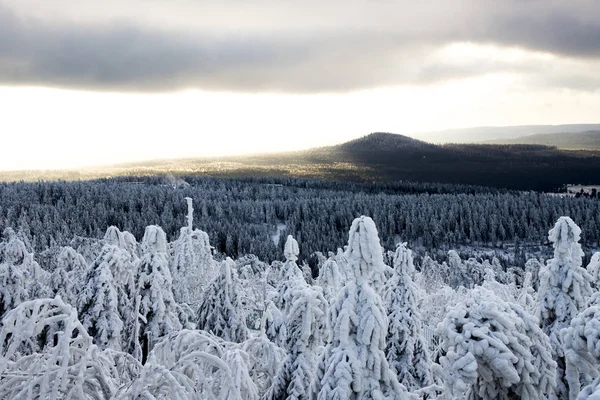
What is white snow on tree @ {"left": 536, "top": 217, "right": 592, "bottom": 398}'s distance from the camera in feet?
31.2

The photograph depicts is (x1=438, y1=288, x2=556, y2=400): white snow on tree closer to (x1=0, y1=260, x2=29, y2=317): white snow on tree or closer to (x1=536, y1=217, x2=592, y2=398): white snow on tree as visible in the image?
(x1=536, y1=217, x2=592, y2=398): white snow on tree

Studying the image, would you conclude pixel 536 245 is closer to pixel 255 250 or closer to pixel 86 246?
pixel 255 250

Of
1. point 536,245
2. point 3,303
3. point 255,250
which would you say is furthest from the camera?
point 536,245

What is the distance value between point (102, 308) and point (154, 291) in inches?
82.0

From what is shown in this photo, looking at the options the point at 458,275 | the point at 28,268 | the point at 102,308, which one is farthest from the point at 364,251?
the point at 458,275

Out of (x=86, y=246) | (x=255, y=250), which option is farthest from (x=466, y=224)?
(x=86, y=246)

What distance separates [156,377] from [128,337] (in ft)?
28.1

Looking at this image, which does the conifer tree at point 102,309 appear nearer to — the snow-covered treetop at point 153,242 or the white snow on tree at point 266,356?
the snow-covered treetop at point 153,242

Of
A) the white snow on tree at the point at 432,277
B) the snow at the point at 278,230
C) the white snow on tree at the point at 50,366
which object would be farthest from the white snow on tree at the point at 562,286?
the snow at the point at 278,230

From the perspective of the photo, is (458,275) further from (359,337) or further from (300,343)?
(359,337)

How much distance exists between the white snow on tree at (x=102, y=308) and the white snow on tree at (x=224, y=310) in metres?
5.29

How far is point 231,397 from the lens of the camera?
22.1 ft

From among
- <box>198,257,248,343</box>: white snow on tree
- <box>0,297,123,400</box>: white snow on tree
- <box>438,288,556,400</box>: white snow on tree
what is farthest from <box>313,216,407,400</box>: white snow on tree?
<box>198,257,248,343</box>: white snow on tree

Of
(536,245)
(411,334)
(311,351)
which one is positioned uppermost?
(311,351)
